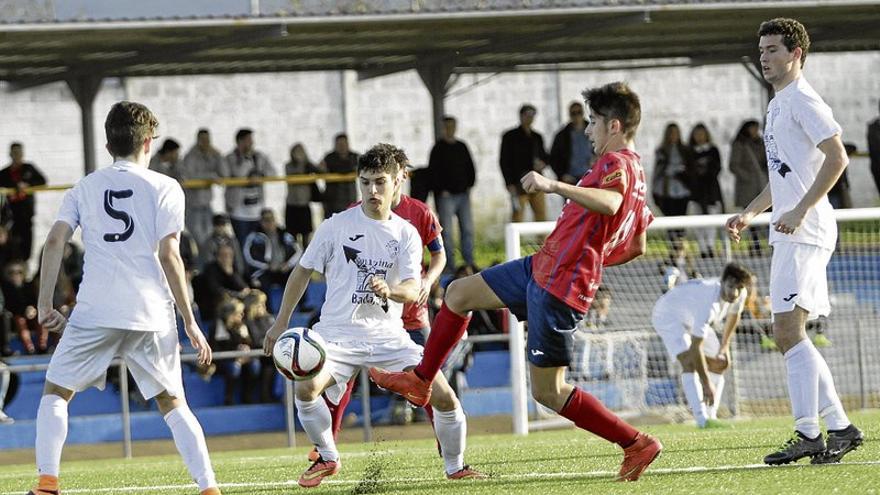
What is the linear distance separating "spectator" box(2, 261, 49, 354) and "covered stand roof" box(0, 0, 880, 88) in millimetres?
2617

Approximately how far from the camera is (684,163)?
19594mm

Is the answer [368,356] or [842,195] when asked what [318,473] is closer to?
[368,356]

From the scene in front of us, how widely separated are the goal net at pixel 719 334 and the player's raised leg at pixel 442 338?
27.5 ft

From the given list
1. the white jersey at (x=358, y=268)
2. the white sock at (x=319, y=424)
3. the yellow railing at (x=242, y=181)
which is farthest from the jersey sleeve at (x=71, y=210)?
the yellow railing at (x=242, y=181)

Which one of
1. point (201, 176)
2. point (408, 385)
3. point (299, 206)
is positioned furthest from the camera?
point (299, 206)

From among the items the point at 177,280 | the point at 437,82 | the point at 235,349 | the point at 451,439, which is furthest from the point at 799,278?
the point at 437,82

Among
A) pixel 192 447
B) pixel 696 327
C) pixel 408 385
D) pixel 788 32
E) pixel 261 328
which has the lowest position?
pixel 261 328

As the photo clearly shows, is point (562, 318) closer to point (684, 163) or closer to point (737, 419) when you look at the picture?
point (737, 419)

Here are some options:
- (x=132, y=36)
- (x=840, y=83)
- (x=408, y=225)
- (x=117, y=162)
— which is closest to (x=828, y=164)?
(x=408, y=225)

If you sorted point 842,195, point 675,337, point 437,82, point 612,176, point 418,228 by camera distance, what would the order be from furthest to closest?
point 842,195 < point 437,82 < point 675,337 < point 418,228 < point 612,176

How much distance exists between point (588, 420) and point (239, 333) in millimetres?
9990

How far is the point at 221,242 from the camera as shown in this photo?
1745 cm

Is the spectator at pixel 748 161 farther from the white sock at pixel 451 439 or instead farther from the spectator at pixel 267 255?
the white sock at pixel 451 439

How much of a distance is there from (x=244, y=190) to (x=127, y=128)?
12.0 m
